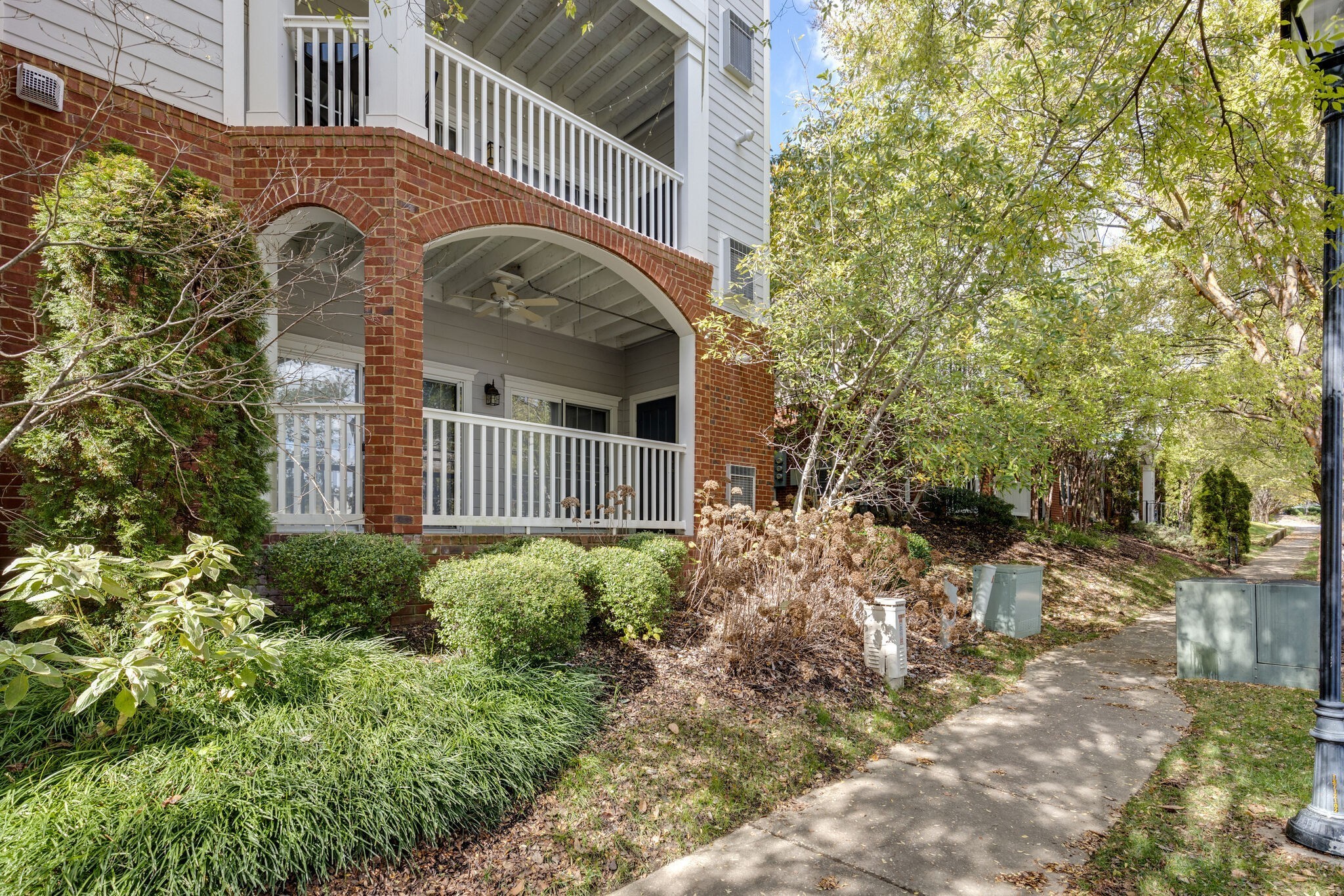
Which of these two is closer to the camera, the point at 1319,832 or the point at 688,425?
the point at 1319,832

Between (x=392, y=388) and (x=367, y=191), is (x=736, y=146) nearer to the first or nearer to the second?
(x=367, y=191)

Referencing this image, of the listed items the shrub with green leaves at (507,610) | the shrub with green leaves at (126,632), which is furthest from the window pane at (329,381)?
the shrub with green leaves at (507,610)

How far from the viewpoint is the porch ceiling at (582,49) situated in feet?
26.4

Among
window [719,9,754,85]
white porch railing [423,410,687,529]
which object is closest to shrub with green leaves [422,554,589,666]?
white porch railing [423,410,687,529]

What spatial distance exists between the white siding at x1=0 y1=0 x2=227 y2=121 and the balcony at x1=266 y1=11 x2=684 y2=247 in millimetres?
378

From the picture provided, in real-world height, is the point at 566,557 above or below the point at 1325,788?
above

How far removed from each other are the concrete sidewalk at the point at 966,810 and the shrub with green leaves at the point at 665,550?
7.79 feet

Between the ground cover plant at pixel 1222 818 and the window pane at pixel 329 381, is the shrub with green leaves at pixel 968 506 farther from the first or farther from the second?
the window pane at pixel 329 381

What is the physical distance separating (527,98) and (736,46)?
3.98 m

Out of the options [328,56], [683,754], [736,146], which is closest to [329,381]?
[328,56]

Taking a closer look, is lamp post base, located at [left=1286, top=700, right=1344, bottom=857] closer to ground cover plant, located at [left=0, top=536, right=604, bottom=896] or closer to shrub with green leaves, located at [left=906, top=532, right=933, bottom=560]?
ground cover plant, located at [left=0, top=536, right=604, bottom=896]

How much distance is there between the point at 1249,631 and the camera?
621 centimetres

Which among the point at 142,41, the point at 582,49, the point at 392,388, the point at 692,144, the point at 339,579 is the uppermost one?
the point at 582,49

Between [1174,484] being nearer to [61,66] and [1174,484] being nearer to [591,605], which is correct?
[591,605]
